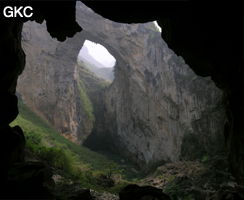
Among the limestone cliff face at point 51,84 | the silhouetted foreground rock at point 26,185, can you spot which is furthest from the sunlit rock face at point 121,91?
the silhouetted foreground rock at point 26,185

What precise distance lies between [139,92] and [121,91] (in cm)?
568

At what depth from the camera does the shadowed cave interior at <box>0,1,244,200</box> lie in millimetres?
8586

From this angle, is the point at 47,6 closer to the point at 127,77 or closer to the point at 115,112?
the point at 127,77

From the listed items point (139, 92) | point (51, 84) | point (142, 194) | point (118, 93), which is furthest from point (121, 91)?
point (142, 194)

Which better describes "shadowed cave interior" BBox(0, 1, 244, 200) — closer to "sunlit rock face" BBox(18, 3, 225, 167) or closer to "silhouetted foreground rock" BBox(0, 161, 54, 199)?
"silhouetted foreground rock" BBox(0, 161, 54, 199)

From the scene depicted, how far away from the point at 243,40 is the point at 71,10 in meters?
6.04

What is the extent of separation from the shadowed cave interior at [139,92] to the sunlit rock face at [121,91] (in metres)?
0.18

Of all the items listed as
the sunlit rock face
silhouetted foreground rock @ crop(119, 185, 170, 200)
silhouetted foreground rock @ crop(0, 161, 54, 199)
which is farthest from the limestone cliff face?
silhouetted foreground rock @ crop(119, 185, 170, 200)

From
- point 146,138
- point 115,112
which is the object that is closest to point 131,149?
point 146,138

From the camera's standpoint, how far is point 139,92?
38.8 m

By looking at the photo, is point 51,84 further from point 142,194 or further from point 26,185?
point 142,194

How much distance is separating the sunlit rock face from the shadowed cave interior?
0.60ft

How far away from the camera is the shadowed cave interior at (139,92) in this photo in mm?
8586

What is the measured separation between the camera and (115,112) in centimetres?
4462
